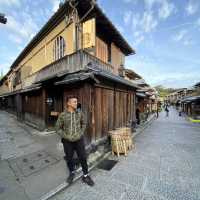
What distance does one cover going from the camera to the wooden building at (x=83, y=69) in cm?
547

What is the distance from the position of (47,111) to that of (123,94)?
4.67 m

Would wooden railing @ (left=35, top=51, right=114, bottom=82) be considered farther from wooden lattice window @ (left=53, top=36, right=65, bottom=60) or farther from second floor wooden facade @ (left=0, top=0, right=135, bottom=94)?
wooden lattice window @ (left=53, top=36, right=65, bottom=60)

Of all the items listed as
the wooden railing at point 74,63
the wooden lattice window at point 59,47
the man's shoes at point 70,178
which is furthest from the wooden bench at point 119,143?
the wooden lattice window at point 59,47

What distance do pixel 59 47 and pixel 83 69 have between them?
3.20 meters

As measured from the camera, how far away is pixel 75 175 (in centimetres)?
360

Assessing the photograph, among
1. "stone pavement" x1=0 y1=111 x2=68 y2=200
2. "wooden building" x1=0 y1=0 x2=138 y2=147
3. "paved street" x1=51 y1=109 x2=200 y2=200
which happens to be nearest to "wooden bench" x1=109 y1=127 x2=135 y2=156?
"paved street" x1=51 y1=109 x2=200 y2=200

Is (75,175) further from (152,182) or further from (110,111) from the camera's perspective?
(110,111)

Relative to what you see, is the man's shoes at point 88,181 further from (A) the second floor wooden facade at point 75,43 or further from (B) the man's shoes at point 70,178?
(A) the second floor wooden facade at point 75,43

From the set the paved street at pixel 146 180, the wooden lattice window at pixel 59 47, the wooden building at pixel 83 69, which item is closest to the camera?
the paved street at pixel 146 180

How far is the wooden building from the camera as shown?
5.47 m

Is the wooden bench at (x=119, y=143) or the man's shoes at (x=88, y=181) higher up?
Result: the wooden bench at (x=119, y=143)

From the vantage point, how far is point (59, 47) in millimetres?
7617

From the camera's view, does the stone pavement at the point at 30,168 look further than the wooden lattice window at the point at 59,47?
No

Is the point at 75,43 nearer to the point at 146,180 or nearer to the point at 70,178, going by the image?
the point at 70,178
